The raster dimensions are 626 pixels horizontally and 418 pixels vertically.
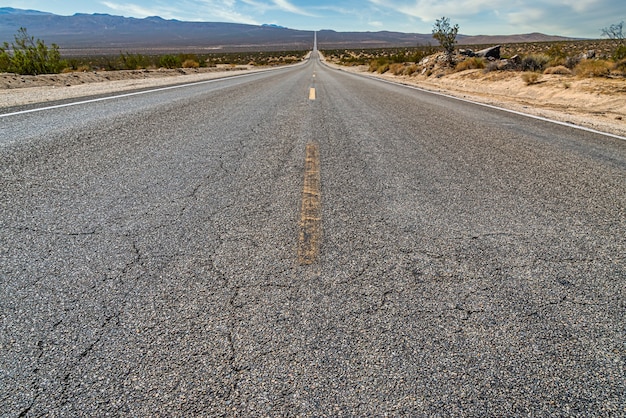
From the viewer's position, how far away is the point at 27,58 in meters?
15.7

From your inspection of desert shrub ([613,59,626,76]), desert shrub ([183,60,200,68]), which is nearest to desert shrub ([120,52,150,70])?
desert shrub ([183,60,200,68])

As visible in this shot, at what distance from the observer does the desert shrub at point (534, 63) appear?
17.3m

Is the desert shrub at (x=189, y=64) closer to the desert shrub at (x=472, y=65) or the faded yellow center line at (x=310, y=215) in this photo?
the desert shrub at (x=472, y=65)

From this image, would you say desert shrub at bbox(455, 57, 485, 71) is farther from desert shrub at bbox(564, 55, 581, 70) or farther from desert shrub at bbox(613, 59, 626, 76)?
desert shrub at bbox(613, 59, 626, 76)

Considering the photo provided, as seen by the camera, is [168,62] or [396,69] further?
[396,69]

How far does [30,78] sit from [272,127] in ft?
39.9

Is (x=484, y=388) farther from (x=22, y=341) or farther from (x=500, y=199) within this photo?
(x=500, y=199)

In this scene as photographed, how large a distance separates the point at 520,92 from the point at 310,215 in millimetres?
13983

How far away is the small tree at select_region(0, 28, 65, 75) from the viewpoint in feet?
50.2

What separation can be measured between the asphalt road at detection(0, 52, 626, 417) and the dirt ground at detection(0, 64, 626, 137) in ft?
16.4

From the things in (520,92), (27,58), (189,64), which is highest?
(189,64)

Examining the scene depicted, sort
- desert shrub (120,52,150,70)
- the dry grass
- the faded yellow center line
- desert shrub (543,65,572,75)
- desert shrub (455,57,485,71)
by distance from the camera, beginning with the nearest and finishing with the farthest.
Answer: the faded yellow center line
desert shrub (543,65,572,75)
desert shrub (455,57,485,71)
desert shrub (120,52,150,70)
the dry grass

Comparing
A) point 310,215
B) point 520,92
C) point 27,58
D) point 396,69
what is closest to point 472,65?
point 520,92

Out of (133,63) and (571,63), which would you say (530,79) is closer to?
(571,63)
